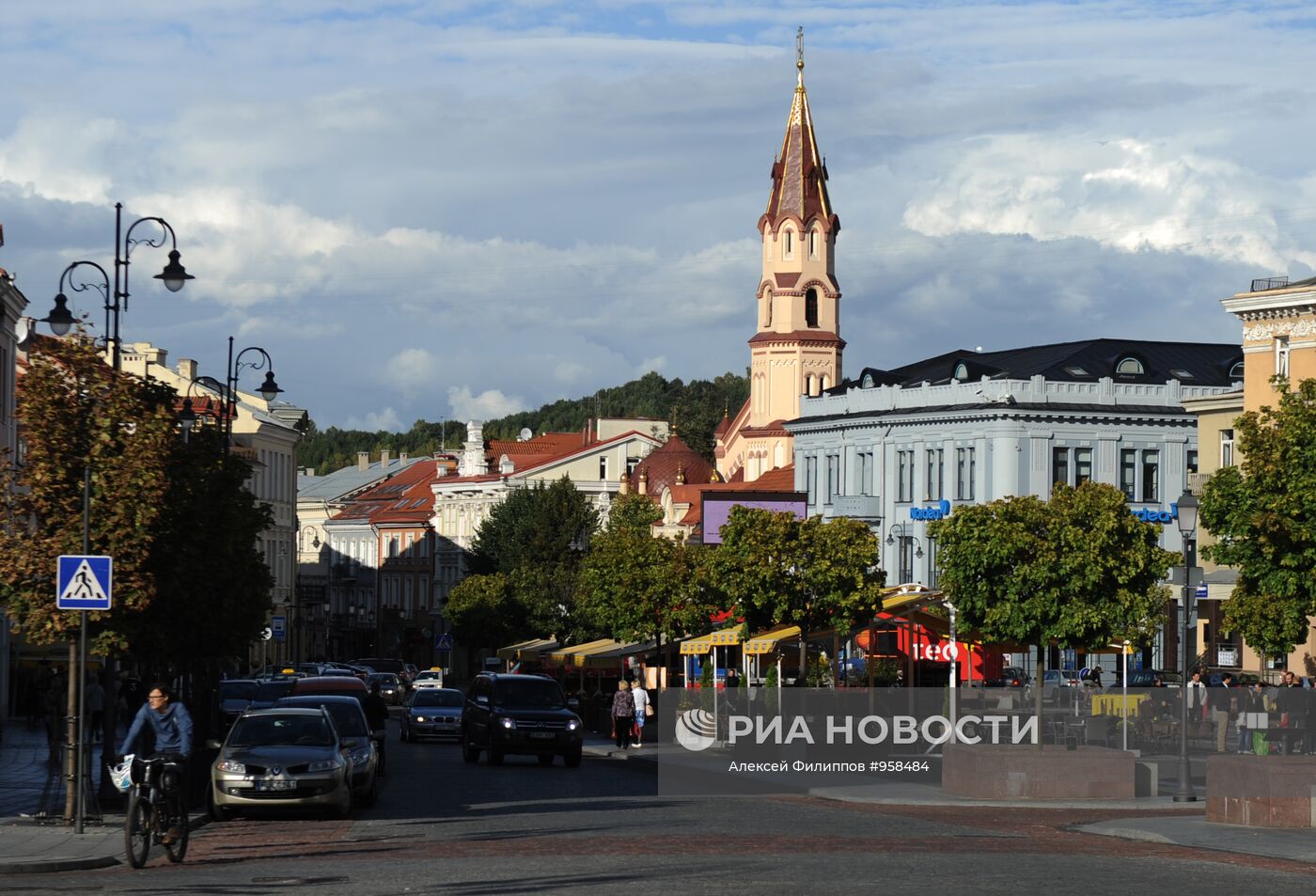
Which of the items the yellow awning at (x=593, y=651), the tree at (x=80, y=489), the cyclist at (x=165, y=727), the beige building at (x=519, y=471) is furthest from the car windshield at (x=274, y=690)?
the beige building at (x=519, y=471)

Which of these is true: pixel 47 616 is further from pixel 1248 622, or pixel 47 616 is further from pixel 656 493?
pixel 656 493

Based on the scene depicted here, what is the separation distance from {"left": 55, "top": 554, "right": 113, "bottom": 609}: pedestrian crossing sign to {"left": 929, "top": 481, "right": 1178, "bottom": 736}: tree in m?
15.6

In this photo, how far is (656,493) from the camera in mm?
120062

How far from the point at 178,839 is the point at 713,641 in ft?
105

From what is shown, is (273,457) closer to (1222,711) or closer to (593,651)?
(593,651)

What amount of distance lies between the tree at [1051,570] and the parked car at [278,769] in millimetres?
12005

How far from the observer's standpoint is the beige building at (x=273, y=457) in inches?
4267

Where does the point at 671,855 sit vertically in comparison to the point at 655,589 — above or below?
below

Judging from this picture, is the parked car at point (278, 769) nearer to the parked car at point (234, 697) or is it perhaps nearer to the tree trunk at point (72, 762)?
the tree trunk at point (72, 762)

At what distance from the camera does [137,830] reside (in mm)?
20969

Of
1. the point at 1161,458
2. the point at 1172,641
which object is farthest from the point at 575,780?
the point at 1161,458

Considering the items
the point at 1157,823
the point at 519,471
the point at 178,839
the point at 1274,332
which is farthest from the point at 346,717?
the point at 519,471

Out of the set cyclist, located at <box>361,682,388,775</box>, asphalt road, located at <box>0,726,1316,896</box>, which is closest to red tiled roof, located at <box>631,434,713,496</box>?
cyclist, located at <box>361,682,388,775</box>

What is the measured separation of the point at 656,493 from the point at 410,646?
93.6ft
